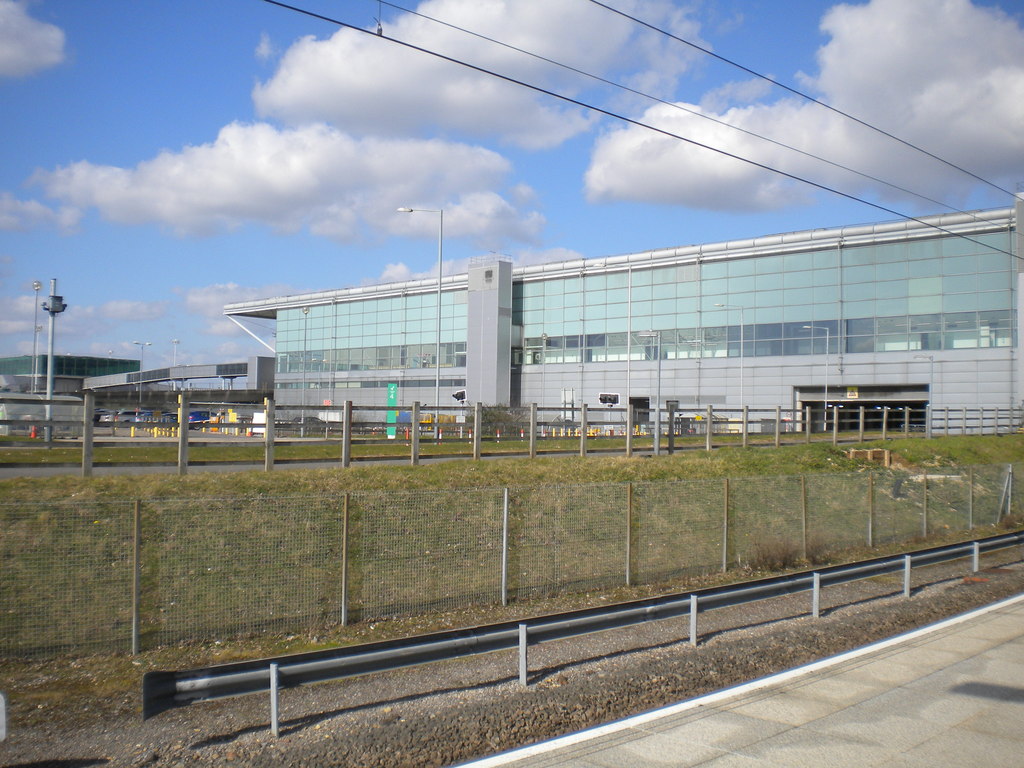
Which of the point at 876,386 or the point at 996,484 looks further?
the point at 876,386

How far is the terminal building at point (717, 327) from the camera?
53906 millimetres

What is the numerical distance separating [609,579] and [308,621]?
5.18 meters

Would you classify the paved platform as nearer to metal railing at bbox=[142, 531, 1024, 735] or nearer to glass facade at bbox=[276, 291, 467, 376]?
metal railing at bbox=[142, 531, 1024, 735]

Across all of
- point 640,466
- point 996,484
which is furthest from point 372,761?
point 996,484

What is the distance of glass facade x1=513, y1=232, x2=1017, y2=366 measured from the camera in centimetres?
5391

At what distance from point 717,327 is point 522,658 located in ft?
187

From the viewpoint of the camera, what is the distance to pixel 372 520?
469 inches

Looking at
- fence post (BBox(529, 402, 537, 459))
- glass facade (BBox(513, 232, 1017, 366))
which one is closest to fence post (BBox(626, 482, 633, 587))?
fence post (BBox(529, 402, 537, 459))

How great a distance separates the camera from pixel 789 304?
6034 centimetres

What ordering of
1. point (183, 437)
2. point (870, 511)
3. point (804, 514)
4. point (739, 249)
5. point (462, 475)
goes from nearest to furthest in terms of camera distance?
1. point (183, 437)
2. point (804, 514)
3. point (462, 475)
4. point (870, 511)
5. point (739, 249)

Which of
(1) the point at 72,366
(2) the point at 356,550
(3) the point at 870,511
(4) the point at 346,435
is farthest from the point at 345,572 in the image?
(1) the point at 72,366

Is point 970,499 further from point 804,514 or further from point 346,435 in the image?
point 346,435

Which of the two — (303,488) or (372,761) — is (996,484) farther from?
(372,761)

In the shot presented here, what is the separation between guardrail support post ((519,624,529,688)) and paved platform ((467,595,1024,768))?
1465 millimetres
